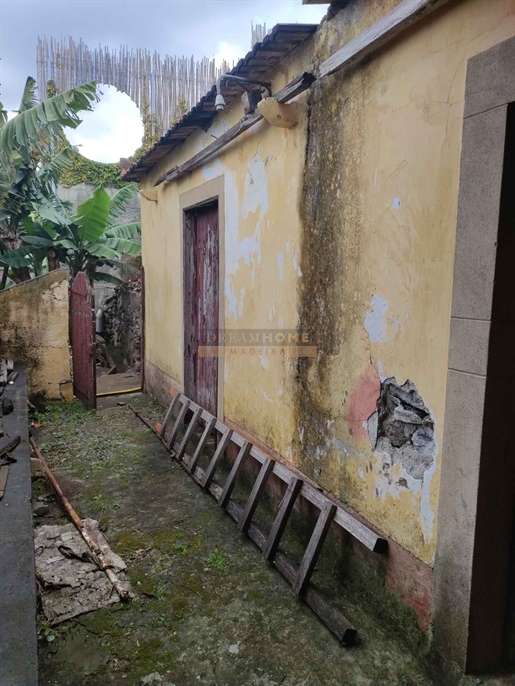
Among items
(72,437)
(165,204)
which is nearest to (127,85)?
(165,204)

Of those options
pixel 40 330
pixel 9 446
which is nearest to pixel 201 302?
pixel 9 446

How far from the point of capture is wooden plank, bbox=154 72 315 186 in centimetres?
338

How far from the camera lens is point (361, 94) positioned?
2877 mm

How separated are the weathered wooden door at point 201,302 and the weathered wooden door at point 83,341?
1.71 metres

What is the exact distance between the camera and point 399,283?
2.60m

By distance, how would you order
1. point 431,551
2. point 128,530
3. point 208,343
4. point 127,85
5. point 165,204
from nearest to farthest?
1. point 431,551
2. point 128,530
3. point 208,343
4. point 165,204
5. point 127,85

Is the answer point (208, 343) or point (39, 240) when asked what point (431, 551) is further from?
point (39, 240)

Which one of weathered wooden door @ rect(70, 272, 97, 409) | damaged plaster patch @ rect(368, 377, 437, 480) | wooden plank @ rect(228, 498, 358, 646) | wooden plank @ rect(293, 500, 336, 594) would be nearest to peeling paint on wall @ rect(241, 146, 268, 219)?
damaged plaster patch @ rect(368, 377, 437, 480)

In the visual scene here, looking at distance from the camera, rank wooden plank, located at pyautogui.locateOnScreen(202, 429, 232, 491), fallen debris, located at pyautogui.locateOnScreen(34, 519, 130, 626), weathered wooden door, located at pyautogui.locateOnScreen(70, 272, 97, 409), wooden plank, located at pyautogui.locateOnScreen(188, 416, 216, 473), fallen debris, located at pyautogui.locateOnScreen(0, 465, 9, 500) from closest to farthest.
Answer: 1. fallen debris, located at pyautogui.locateOnScreen(34, 519, 130, 626)
2. fallen debris, located at pyautogui.locateOnScreen(0, 465, 9, 500)
3. wooden plank, located at pyautogui.locateOnScreen(202, 429, 232, 491)
4. wooden plank, located at pyautogui.locateOnScreen(188, 416, 216, 473)
5. weathered wooden door, located at pyautogui.locateOnScreen(70, 272, 97, 409)

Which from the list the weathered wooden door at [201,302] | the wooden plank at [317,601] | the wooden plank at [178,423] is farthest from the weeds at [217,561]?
the wooden plank at [178,423]

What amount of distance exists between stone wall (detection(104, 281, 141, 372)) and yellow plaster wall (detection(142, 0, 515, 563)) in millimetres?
6291

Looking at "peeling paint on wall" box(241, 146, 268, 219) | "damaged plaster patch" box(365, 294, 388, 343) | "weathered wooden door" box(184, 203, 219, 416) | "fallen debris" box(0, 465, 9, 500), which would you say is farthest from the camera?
"weathered wooden door" box(184, 203, 219, 416)

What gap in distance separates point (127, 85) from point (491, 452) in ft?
48.7

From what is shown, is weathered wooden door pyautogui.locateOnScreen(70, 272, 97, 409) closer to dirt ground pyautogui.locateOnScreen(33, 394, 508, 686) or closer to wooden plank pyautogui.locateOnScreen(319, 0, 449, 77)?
dirt ground pyautogui.locateOnScreen(33, 394, 508, 686)
